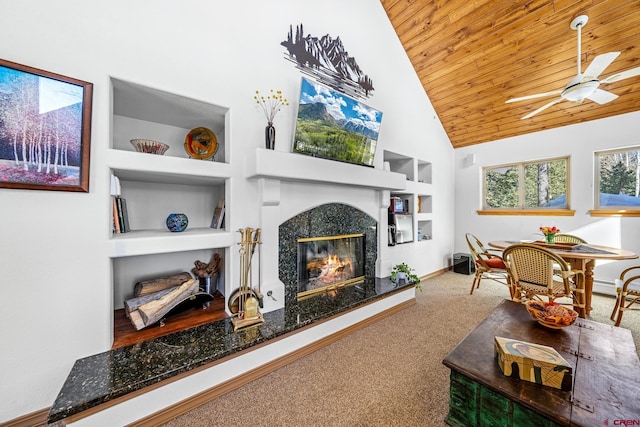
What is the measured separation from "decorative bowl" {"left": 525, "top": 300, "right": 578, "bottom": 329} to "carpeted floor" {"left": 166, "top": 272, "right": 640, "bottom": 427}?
2.48ft

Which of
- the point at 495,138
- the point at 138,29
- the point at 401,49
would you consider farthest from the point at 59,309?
the point at 495,138

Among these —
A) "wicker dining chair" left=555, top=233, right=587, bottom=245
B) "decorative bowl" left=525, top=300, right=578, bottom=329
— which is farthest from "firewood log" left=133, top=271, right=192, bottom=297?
"wicker dining chair" left=555, top=233, right=587, bottom=245

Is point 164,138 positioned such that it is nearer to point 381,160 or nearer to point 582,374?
point 381,160

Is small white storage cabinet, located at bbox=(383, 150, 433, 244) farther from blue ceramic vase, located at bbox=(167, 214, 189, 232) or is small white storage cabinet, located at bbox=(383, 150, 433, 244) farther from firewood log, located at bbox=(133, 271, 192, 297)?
firewood log, located at bbox=(133, 271, 192, 297)

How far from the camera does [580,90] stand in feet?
7.39

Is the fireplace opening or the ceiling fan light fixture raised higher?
the ceiling fan light fixture

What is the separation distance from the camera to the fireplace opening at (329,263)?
2529mm

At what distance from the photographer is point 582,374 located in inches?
46.1

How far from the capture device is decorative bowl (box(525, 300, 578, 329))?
5.06 feet

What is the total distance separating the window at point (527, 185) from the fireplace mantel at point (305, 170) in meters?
3.15

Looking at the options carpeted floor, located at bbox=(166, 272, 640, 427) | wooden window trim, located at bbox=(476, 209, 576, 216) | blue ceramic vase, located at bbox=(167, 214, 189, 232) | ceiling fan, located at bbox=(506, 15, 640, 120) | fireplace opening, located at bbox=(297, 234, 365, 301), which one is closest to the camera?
carpeted floor, located at bbox=(166, 272, 640, 427)

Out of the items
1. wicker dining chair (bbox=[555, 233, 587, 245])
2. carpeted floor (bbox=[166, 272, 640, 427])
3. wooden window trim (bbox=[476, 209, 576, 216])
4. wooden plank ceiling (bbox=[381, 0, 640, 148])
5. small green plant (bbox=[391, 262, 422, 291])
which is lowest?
carpeted floor (bbox=[166, 272, 640, 427])

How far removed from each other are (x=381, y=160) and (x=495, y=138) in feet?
9.28

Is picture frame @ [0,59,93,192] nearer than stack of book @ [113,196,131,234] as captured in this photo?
Yes
